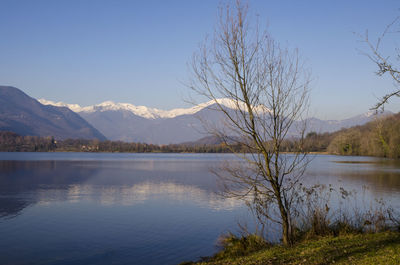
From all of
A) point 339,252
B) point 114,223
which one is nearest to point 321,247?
point 339,252

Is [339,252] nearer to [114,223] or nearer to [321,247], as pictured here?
Result: [321,247]

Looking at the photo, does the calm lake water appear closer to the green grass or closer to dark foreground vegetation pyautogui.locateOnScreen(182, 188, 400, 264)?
dark foreground vegetation pyautogui.locateOnScreen(182, 188, 400, 264)

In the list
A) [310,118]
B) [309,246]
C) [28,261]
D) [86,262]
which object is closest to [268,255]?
[309,246]

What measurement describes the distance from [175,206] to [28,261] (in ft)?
35.2

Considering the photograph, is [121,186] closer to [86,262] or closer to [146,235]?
[146,235]

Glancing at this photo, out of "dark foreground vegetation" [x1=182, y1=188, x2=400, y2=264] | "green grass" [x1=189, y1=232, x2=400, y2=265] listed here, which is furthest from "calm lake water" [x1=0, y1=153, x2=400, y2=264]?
"green grass" [x1=189, y1=232, x2=400, y2=265]

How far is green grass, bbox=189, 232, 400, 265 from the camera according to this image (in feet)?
27.1

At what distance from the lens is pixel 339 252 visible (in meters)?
9.16

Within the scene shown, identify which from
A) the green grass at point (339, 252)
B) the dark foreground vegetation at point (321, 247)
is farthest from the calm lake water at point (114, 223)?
the green grass at point (339, 252)

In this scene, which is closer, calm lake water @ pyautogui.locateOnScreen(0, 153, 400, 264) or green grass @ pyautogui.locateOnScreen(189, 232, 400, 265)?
green grass @ pyautogui.locateOnScreen(189, 232, 400, 265)

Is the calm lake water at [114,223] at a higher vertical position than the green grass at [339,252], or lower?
lower

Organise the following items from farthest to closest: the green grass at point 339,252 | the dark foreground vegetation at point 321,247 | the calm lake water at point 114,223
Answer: the calm lake water at point 114,223 < the dark foreground vegetation at point 321,247 < the green grass at point 339,252

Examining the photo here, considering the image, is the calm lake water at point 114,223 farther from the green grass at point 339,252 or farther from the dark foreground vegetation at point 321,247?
the green grass at point 339,252

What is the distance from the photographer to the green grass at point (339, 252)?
27.1ft
